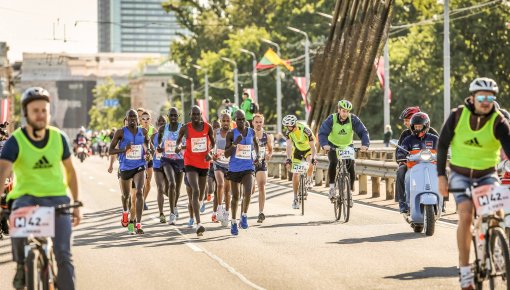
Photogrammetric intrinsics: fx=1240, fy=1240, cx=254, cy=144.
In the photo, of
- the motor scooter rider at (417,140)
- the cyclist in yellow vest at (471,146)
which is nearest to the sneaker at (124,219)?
the motor scooter rider at (417,140)

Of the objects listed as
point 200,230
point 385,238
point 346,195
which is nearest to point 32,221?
point 200,230

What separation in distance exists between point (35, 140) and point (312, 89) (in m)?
36.9

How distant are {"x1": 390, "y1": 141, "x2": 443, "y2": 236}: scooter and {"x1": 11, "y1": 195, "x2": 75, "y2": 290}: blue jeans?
7.95 meters

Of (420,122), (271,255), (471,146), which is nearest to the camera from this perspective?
(471,146)

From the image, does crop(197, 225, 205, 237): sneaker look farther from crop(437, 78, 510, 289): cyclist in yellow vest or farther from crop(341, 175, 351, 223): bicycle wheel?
crop(437, 78, 510, 289): cyclist in yellow vest

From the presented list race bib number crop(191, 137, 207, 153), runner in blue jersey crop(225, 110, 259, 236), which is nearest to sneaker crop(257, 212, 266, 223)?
runner in blue jersey crop(225, 110, 259, 236)

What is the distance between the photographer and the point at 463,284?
369 inches

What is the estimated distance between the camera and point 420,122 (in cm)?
1617

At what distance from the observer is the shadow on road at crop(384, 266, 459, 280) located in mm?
11688

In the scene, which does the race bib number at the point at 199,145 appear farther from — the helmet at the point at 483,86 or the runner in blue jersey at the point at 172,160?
the helmet at the point at 483,86

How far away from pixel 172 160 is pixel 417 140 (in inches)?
199

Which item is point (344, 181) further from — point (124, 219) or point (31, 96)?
point (31, 96)

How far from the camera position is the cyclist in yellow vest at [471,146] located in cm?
946

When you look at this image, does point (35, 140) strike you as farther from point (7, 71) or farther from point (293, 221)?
point (7, 71)
